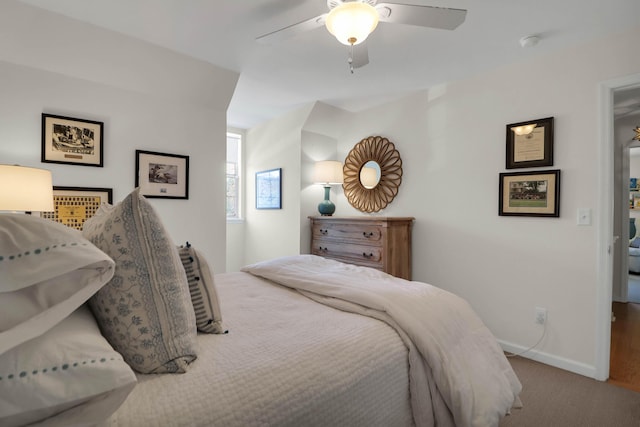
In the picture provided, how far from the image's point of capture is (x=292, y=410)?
815 millimetres

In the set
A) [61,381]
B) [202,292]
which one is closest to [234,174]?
[202,292]

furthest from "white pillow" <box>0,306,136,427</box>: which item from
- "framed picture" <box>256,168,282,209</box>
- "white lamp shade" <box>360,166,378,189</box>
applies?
"framed picture" <box>256,168,282,209</box>

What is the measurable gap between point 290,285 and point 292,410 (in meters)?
0.90

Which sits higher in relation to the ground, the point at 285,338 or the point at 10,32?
the point at 10,32

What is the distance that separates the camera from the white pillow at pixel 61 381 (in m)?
0.53

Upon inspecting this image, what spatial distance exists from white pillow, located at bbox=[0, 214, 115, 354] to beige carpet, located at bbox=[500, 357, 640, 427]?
2137mm

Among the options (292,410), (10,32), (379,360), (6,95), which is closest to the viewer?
(292,410)

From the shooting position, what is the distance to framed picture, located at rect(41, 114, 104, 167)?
232 centimetres

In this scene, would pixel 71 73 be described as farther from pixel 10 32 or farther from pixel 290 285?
pixel 290 285

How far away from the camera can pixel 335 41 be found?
2.35 meters

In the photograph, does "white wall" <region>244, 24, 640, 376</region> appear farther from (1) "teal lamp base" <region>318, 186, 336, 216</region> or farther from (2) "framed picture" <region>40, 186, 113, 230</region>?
(2) "framed picture" <region>40, 186, 113, 230</region>

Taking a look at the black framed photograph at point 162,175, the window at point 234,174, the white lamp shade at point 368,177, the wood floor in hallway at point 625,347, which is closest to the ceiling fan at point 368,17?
the black framed photograph at point 162,175

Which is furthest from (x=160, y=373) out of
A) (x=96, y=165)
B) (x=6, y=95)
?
(x=6, y=95)

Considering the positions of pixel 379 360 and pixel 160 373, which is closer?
pixel 160 373
